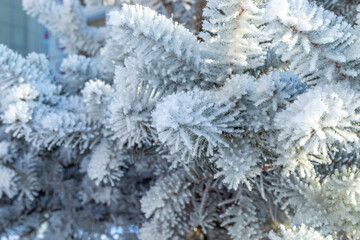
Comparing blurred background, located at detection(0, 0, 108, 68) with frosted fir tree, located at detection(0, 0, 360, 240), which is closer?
frosted fir tree, located at detection(0, 0, 360, 240)

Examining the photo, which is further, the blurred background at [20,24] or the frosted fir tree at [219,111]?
the blurred background at [20,24]

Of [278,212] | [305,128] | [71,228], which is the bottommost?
[71,228]

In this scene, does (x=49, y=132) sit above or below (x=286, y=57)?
below

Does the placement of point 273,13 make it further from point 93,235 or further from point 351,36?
point 93,235

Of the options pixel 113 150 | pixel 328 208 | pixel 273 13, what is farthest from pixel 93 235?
pixel 273 13

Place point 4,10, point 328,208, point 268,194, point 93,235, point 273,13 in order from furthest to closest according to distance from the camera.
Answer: point 4,10, point 93,235, point 268,194, point 328,208, point 273,13

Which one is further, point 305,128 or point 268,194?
point 268,194

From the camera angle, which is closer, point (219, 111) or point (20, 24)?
point (219, 111)

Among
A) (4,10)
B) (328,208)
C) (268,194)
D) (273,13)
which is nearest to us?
(273,13)
